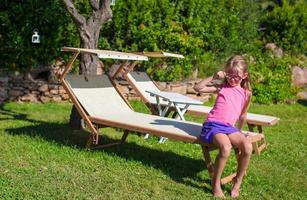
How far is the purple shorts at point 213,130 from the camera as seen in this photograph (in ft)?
16.4

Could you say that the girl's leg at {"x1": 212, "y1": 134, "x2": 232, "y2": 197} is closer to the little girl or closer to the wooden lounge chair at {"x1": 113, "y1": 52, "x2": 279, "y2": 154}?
the little girl

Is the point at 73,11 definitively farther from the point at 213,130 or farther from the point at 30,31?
the point at 213,130

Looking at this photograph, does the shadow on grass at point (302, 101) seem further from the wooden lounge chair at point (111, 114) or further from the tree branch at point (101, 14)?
the tree branch at point (101, 14)

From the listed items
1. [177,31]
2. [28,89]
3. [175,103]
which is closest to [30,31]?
[28,89]

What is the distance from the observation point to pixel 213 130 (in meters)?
5.04

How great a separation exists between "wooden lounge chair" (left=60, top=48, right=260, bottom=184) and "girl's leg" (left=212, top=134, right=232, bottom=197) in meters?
0.21

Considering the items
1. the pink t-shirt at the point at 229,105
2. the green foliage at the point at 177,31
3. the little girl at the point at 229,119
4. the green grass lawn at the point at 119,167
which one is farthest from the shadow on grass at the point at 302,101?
the pink t-shirt at the point at 229,105

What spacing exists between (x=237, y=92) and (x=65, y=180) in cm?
194

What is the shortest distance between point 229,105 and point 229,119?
0.50 feet

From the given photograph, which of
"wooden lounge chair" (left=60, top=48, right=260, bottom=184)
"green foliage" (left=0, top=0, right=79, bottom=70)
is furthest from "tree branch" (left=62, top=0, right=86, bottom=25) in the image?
"green foliage" (left=0, top=0, right=79, bottom=70)

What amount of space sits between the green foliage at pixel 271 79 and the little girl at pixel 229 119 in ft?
21.2

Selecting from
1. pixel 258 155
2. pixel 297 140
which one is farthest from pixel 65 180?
pixel 297 140

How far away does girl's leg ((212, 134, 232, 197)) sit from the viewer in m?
4.80

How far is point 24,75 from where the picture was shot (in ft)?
32.0
